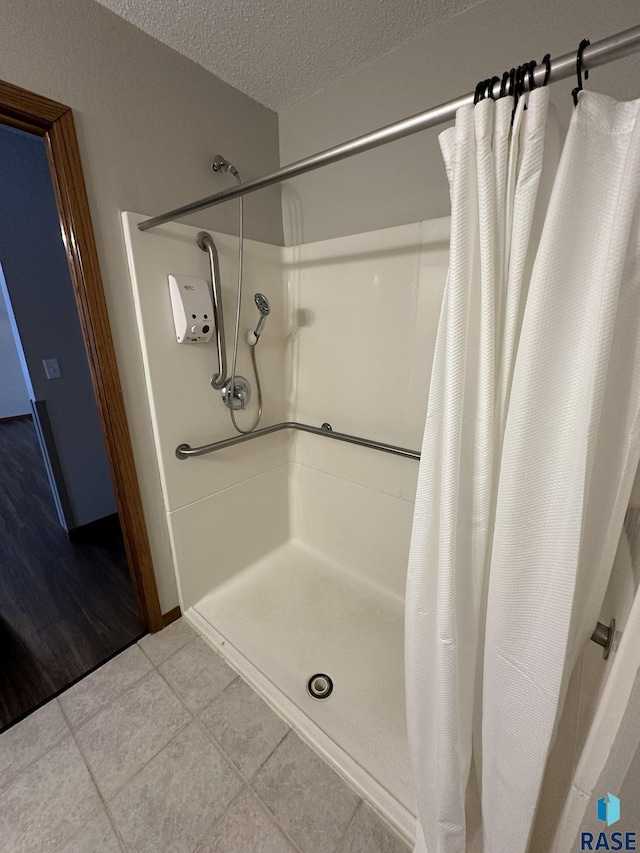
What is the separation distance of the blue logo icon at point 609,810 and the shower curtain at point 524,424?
0.09 meters

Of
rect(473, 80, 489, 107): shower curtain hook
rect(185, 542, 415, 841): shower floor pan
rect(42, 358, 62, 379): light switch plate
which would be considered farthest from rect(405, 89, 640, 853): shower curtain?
rect(42, 358, 62, 379): light switch plate

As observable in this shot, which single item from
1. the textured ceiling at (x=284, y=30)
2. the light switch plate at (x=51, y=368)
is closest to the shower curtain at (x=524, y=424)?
the textured ceiling at (x=284, y=30)

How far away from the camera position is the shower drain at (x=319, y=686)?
1.23 meters

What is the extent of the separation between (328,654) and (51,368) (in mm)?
2141

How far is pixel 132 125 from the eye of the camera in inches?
42.4

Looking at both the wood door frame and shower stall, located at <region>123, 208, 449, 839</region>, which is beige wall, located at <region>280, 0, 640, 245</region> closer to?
shower stall, located at <region>123, 208, 449, 839</region>

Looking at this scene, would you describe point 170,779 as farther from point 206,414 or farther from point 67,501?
point 67,501

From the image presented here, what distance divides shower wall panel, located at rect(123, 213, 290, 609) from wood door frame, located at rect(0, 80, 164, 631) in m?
0.12

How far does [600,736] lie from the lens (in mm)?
494

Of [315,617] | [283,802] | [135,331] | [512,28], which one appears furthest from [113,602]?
[512,28]

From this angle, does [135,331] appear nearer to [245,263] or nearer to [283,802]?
[245,263]

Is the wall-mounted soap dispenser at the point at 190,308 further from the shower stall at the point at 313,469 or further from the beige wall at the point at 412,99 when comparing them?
the beige wall at the point at 412,99

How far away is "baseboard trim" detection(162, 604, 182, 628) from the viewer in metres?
1.51

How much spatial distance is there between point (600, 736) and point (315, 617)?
47.8 inches
